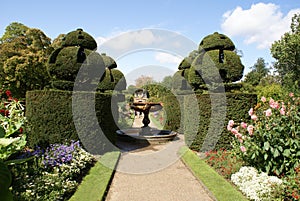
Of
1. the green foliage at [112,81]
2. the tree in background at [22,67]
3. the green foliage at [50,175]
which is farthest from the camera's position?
the tree in background at [22,67]

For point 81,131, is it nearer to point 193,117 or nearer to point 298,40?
point 193,117

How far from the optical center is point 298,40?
75.7 feet

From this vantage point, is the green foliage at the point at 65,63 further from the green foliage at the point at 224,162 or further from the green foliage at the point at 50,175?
the green foliage at the point at 224,162

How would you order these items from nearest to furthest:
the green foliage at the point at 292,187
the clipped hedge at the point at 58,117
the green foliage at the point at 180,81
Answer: the green foliage at the point at 292,187, the clipped hedge at the point at 58,117, the green foliage at the point at 180,81

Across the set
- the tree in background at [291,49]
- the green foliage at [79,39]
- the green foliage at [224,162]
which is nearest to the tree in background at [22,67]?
the green foliage at [79,39]

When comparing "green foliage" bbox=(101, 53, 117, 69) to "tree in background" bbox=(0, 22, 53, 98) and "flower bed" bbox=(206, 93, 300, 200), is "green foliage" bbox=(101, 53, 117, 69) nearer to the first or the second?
"tree in background" bbox=(0, 22, 53, 98)

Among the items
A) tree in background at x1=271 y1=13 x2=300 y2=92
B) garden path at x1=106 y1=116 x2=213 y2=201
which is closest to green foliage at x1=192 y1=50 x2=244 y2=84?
garden path at x1=106 y1=116 x2=213 y2=201

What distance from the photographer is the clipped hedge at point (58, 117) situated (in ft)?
22.8

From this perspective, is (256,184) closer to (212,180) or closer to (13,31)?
(212,180)

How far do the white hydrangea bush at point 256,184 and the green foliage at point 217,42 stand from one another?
641 cm

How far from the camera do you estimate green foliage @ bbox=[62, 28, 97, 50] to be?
9484 mm

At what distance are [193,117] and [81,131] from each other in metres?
3.97

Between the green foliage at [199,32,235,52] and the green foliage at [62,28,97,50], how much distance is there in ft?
16.5

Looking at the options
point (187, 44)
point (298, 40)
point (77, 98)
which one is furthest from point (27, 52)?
point (298, 40)
